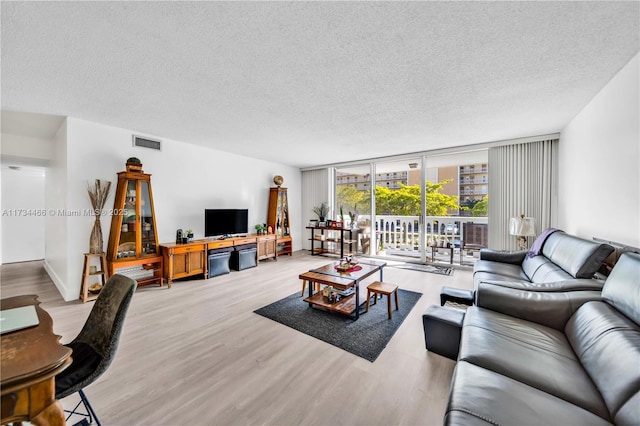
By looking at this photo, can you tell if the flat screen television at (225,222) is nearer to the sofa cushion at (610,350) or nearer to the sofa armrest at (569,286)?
the sofa armrest at (569,286)

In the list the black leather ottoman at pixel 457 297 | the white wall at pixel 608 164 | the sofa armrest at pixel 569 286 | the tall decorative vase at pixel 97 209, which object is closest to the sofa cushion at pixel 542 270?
the sofa armrest at pixel 569 286

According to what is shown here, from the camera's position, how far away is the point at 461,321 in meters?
2.02

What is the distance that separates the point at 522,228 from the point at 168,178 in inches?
236

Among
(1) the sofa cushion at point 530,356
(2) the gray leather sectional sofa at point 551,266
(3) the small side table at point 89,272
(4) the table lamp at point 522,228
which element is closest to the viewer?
(1) the sofa cushion at point 530,356

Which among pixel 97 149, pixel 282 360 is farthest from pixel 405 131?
pixel 97 149

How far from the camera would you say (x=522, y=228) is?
394 cm

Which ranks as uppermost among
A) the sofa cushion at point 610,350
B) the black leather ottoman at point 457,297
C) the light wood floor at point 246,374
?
the sofa cushion at point 610,350

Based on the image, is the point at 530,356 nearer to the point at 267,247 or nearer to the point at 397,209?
the point at 267,247

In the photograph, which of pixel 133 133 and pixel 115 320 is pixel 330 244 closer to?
pixel 133 133

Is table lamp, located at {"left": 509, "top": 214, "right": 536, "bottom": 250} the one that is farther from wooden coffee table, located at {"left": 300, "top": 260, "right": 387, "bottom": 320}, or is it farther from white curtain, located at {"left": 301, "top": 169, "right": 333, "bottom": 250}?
white curtain, located at {"left": 301, "top": 169, "right": 333, "bottom": 250}

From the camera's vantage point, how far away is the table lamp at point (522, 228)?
3.87m

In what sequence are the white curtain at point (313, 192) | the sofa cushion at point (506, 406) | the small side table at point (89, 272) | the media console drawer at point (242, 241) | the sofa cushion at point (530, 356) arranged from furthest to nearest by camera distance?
the white curtain at point (313, 192) < the media console drawer at point (242, 241) < the small side table at point (89, 272) < the sofa cushion at point (530, 356) < the sofa cushion at point (506, 406)

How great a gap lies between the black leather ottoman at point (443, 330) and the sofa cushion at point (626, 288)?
90cm

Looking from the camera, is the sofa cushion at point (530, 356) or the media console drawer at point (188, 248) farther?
the media console drawer at point (188, 248)
